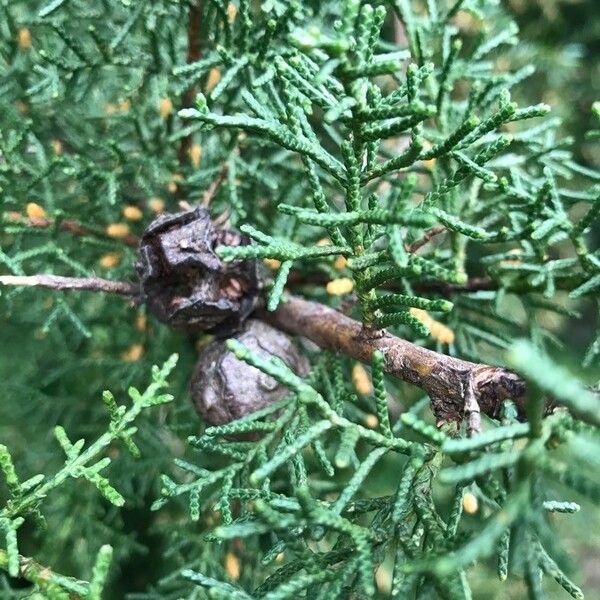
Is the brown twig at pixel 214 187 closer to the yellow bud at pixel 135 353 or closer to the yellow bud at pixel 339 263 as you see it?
the yellow bud at pixel 339 263

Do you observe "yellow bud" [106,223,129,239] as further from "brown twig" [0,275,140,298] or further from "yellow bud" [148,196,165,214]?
"brown twig" [0,275,140,298]

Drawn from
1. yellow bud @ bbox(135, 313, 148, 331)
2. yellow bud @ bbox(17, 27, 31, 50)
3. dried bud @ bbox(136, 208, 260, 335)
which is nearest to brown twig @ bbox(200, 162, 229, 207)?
dried bud @ bbox(136, 208, 260, 335)

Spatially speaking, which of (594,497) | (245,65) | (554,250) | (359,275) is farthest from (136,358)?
(554,250)

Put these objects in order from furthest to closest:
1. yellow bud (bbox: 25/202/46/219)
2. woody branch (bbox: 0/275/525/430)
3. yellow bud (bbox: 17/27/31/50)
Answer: yellow bud (bbox: 17/27/31/50) < yellow bud (bbox: 25/202/46/219) < woody branch (bbox: 0/275/525/430)

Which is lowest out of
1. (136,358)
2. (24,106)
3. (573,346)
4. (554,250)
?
(573,346)

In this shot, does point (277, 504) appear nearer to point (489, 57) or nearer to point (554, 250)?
point (489, 57)

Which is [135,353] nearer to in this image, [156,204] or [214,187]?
[156,204]
